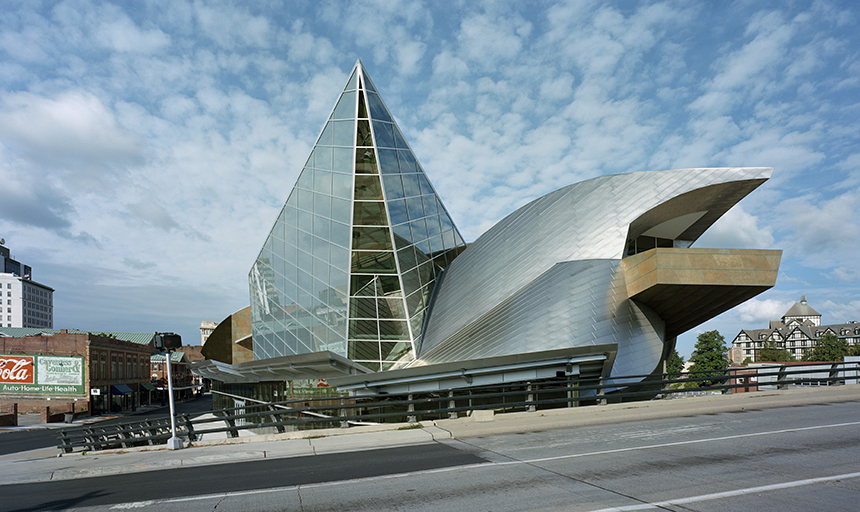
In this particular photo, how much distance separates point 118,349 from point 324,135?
5771 centimetres

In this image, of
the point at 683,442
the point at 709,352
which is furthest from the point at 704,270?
the point at 709,352

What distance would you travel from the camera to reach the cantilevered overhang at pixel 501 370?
15883mm

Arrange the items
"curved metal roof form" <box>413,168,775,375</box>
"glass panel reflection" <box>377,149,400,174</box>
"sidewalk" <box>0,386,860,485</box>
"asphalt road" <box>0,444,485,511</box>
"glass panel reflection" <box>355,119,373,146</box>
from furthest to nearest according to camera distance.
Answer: "glass panel reflection" <box>355,119,373,146</box>, "glass panel reflection" <box>377,149,400,174</box>, "curved metal roof form" <box>413,168,775,375</box>, "sidewalk" <box>0,386,860,485</box>, "asphalt road" <box>0,444,485,511</box>

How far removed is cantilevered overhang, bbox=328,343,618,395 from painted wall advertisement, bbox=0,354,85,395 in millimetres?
56872

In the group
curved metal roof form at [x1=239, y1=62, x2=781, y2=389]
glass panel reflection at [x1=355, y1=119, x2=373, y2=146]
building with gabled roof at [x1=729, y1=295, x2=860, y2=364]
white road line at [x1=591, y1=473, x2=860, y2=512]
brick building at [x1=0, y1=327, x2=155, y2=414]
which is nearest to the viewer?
white road line at [x1=591, y1=473, x2=860, y2=512]

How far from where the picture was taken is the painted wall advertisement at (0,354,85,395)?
5909 cm

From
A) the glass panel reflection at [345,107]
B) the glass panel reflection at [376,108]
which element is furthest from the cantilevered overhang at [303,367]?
the glass panel reflection at [376,108]

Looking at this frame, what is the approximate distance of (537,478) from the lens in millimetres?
7387

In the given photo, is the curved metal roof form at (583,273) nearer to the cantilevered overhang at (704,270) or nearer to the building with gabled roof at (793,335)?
the cantilevered overhang at (704,270)

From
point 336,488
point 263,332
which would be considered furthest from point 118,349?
point 336,488

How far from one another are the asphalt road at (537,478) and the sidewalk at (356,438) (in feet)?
2.12

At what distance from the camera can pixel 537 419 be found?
13.1 m

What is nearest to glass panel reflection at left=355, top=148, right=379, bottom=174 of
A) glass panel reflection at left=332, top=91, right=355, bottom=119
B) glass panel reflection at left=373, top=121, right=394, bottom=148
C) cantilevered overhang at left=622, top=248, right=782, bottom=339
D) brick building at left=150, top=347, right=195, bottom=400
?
glass panel reflection at left=373, top=121, right=394, bottom=148

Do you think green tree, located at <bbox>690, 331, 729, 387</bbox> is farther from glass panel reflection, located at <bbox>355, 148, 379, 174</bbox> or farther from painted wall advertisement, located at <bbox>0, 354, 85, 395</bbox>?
painted wall advertisement, located at <bbox>0, 354, 85, 395</bbox>
